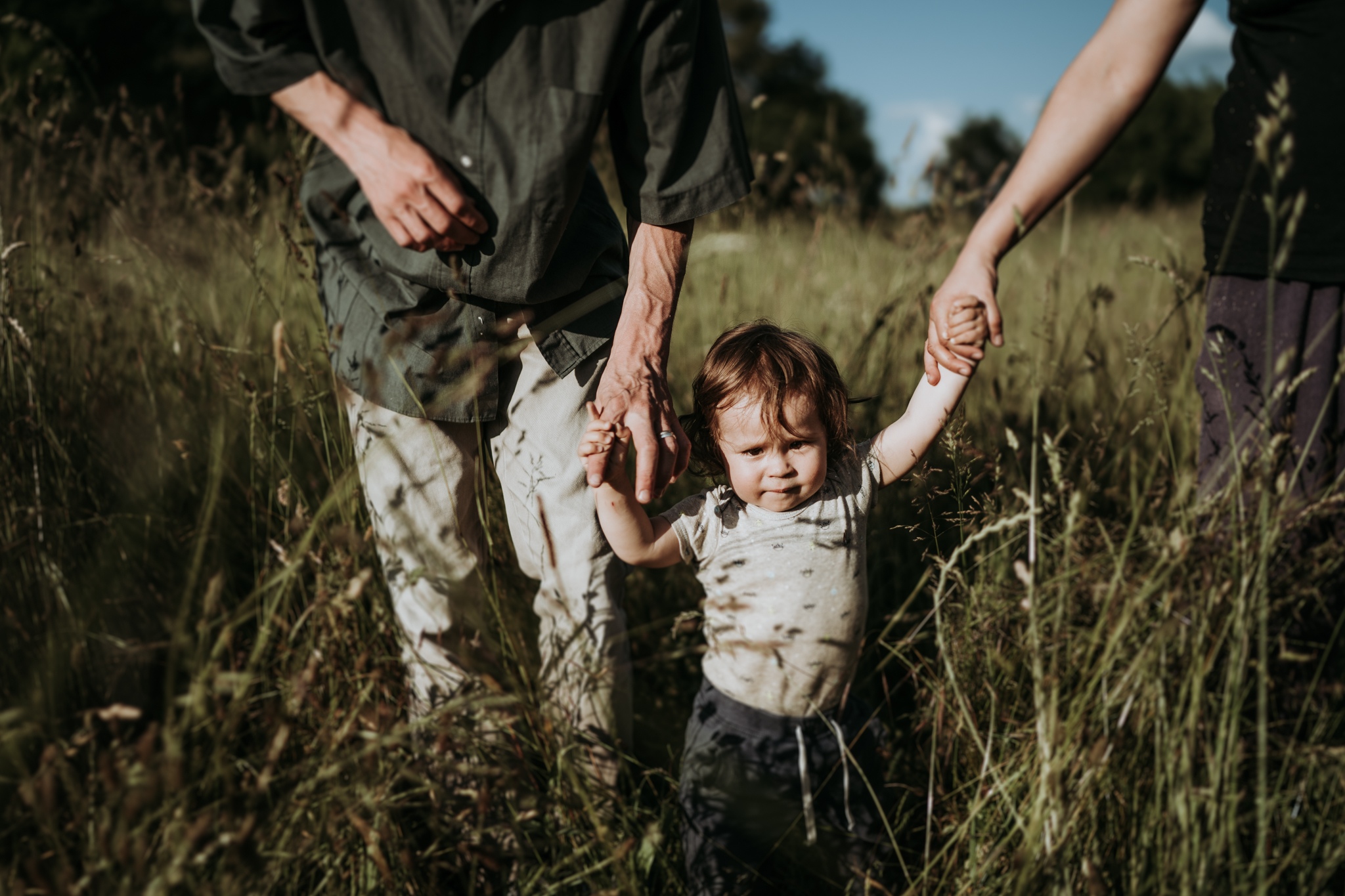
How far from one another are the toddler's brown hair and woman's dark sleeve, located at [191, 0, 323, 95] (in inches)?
31.4

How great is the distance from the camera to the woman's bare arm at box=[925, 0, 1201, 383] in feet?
3.92

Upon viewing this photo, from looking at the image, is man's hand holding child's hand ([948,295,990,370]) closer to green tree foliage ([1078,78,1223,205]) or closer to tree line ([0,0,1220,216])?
tree line ([0,0,1220,216])

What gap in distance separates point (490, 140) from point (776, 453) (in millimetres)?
680

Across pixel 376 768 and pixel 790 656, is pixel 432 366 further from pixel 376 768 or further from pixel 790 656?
pixel 790 656

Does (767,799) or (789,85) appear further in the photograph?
(789,85)

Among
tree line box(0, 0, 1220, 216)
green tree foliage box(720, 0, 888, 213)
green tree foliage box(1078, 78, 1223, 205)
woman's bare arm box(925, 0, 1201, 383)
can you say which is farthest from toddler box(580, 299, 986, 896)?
green tree foliage box(720, 0, 888, 213)

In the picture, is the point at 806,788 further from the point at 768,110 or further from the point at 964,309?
the point at 768,110

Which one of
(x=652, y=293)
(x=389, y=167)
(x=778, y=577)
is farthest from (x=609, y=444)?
(x=389, y=167)

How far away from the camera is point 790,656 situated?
4.62 ft

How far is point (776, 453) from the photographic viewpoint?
4.44ft

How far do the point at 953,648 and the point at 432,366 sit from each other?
1.01 m

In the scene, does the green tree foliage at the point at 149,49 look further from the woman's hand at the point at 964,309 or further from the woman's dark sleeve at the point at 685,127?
the woman's hand at the point at 964,309

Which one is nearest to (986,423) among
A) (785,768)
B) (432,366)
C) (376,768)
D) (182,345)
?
(785,768)

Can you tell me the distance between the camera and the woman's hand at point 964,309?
46.4 inches
